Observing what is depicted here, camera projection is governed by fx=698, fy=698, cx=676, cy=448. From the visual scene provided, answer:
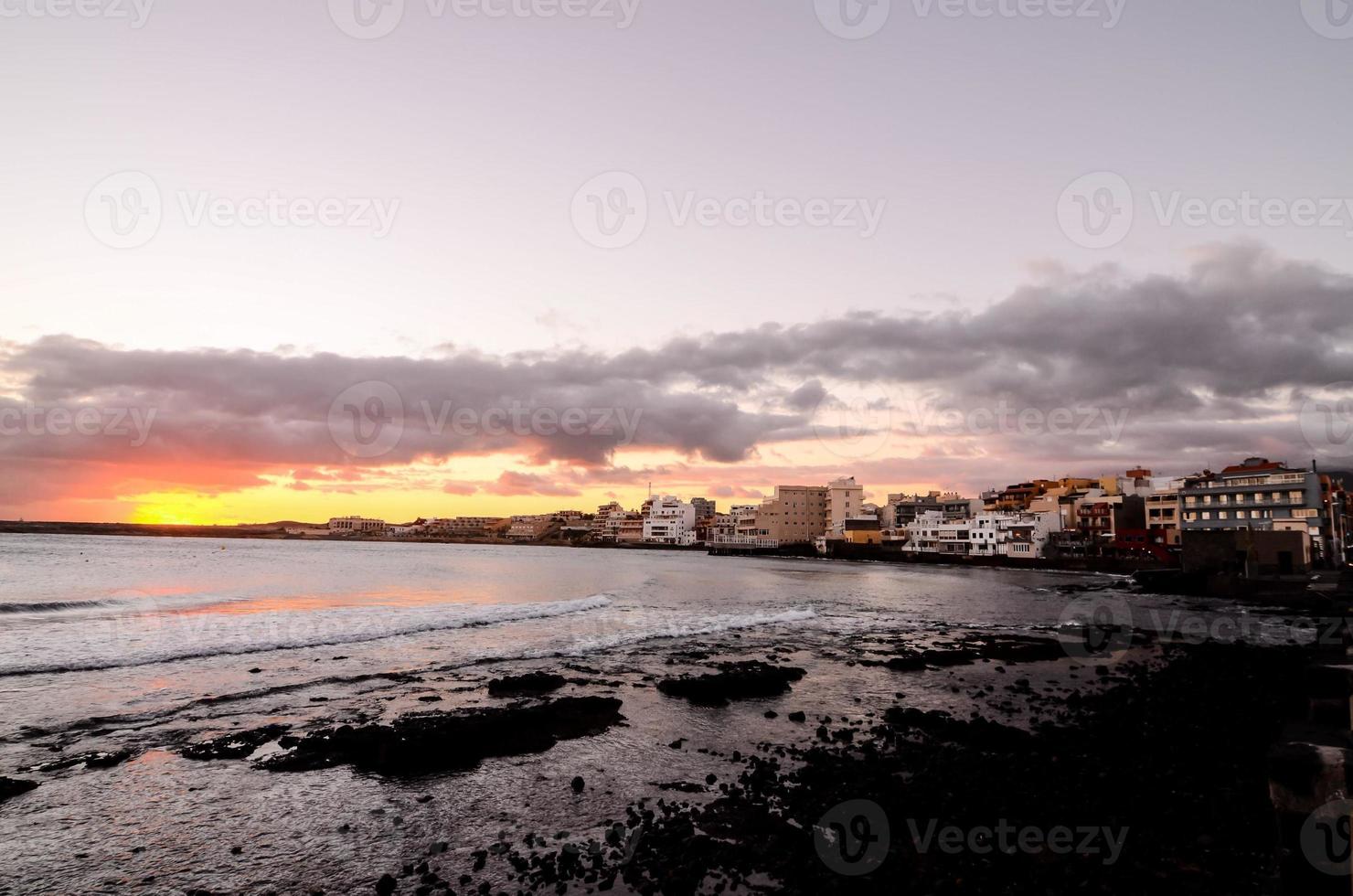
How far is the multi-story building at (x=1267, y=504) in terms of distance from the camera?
8231 cm

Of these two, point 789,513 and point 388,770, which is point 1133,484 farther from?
point 388,770

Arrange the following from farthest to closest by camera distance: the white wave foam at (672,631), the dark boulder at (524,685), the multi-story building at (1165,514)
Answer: the multi-story building at (1165,514) → the white wave foam at (672,631) → the dark boulder at (524,685)

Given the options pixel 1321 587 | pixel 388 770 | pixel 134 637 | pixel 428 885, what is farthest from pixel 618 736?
pixel 1321 587

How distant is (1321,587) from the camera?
167 feet

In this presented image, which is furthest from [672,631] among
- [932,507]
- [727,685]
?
[932,507]

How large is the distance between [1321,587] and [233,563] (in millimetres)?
107221

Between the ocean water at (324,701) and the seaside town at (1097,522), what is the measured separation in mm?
30018

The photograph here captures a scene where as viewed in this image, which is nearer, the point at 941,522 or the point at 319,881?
the point at 319,881

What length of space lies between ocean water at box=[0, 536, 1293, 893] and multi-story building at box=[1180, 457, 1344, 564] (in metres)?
46.4

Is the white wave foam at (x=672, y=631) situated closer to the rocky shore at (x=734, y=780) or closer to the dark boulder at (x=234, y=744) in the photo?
the rocky shore at (x=734, y=780)

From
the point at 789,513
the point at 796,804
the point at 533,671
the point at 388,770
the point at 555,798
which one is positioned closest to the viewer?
the point at 796,804

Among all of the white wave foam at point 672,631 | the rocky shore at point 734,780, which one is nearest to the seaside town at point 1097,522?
the white wave foam at point 672,631

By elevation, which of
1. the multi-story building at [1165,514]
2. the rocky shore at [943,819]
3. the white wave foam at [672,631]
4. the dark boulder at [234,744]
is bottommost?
the white wave foam at [672,631]

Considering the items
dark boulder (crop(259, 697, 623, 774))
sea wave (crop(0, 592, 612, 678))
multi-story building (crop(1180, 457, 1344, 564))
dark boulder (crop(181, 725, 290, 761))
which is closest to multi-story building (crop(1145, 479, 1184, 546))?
multi-story building (crop(1180, 457, 1344, 564))
